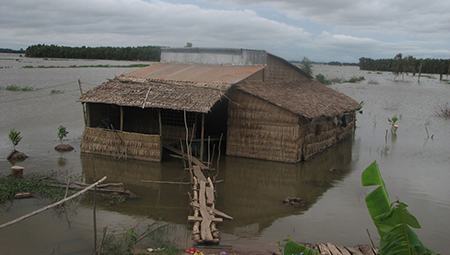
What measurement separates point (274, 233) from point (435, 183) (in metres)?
6.22

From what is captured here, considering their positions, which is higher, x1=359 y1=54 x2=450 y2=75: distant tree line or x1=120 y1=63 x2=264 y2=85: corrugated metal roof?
x1=359 y1=54 x2=450 y2=75: distant tree line

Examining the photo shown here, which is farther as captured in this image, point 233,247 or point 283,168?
point 283,168

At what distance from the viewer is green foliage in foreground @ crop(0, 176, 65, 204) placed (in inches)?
404

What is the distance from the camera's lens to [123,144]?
1420 centimetres

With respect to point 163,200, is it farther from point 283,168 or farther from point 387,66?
point 387,66

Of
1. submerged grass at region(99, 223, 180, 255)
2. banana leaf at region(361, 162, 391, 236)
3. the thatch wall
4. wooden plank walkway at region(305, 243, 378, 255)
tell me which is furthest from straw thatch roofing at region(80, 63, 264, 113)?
banana leaf at region(361, 162, 391, 236)

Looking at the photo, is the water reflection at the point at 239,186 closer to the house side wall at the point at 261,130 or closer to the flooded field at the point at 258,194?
the flooded field at the point at 258,194

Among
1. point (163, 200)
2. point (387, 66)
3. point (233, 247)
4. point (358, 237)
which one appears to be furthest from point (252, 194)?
point (387, 66)

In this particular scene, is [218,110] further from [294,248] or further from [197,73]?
[294,248]

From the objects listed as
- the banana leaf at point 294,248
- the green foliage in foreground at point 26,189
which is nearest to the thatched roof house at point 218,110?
the green foliage in foreground at point 26,189

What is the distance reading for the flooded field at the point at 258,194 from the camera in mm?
8820

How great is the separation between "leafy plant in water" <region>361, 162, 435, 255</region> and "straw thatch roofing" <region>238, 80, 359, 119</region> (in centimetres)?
855

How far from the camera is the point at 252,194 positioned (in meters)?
11.6

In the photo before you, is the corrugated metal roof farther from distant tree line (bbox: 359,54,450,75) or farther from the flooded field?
distant tree line (bbox: 359,54,450,75)
